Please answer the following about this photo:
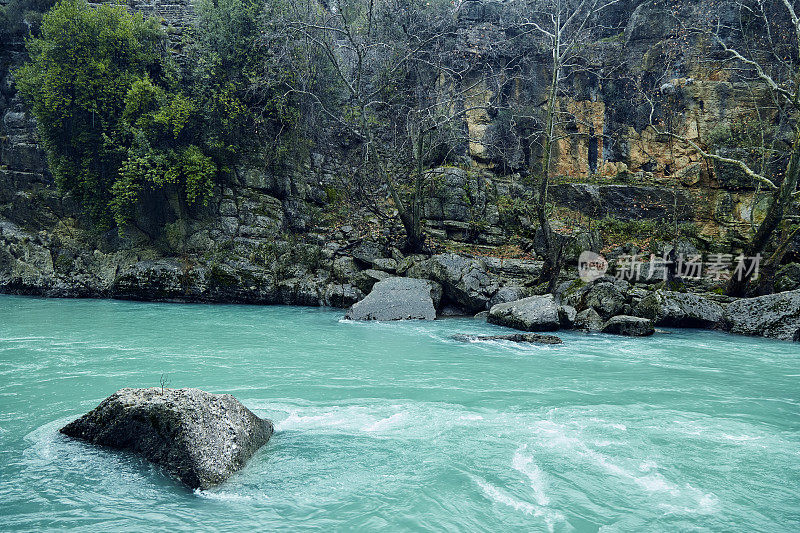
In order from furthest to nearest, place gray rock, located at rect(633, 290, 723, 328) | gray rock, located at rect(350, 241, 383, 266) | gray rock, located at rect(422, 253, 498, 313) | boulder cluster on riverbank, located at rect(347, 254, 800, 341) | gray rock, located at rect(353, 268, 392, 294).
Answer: gray rock, located at rect(350, 241, 383, 266) → gray rock, located at rect(353, 268, 392, 294) → gray rock, located at rect(422, 253, 498, 313) → gray rock, located at rect(633, 290, 723, 328) → boulder cluster on riverbank, located at rect(347, 254, 800, 341)

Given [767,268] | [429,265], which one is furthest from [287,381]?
[767,268]

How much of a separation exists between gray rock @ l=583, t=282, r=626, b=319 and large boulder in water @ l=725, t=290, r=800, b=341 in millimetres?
2762

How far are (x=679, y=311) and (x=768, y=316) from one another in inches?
76.8

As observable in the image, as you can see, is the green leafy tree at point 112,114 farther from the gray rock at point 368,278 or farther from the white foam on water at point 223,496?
the white foam on water at point 223,496

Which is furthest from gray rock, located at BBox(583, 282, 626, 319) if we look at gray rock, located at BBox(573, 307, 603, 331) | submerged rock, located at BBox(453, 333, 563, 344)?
submerged rock, located at BBox(453, 333, 563, 344)

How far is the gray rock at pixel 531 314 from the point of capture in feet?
42.4

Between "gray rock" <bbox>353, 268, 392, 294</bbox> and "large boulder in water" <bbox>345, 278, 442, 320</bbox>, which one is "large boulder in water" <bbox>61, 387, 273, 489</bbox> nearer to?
"large boulder in water" <bbox>345, 278, 442, 320</bbox>

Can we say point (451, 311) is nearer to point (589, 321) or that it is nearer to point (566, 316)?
point (566, 316)

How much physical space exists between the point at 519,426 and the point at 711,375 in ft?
15.6

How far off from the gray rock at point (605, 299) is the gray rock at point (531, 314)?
1443 millimetres

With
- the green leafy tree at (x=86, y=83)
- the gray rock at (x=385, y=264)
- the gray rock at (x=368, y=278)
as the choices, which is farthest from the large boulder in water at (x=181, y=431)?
the green leafy tree at (x=86, y=83)

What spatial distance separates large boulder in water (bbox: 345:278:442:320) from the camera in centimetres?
1448

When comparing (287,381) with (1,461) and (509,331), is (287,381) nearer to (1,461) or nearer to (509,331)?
(1,461)

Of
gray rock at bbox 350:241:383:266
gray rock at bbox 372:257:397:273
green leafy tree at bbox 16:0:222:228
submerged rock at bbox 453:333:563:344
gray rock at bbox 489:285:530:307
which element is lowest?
submerged rock at bbox 453:333:563:344
